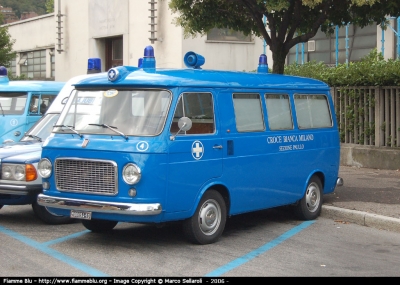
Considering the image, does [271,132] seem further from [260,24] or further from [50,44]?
[50,44]

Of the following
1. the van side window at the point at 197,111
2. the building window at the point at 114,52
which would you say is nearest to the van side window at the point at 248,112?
the van side window at the point at 197,111

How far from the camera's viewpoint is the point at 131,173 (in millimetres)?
7781

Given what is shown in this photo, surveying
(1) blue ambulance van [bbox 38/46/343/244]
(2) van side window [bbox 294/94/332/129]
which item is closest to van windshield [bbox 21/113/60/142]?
(1) blue ambulance van [bbox 38/46/343/244]

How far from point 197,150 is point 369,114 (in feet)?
26.8

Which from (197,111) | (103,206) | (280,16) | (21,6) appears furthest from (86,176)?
(21,6)

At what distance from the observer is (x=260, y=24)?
12797 mm

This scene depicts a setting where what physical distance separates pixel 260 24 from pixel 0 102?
18.1 feet

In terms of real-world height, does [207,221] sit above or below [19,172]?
Answer: below

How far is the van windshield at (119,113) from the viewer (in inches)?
317

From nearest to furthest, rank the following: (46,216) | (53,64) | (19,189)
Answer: (19,189) → (46,216) → (53,64)

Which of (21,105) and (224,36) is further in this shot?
(224,36)

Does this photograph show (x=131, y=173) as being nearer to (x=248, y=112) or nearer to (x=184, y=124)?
(x=184, y=124)

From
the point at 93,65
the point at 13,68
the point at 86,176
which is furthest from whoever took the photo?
the point at 13,68

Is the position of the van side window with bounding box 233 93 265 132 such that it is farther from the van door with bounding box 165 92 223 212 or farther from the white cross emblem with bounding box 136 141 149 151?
the white cross emblem with bounding box 136 141 149 151
